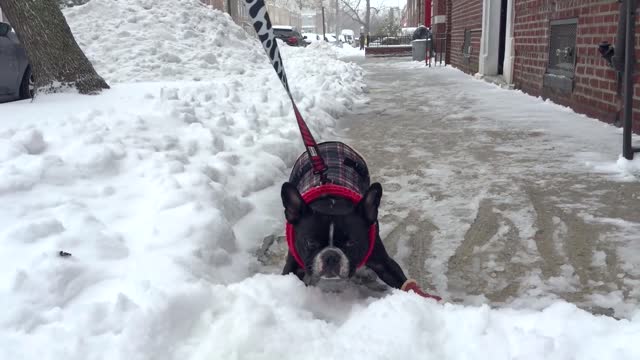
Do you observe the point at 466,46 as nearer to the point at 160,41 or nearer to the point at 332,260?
the point at 160,41

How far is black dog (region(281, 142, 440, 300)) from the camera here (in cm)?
274

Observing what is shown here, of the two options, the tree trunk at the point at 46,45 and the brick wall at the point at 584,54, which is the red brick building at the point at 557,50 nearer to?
the brick wall at the point at 584,54

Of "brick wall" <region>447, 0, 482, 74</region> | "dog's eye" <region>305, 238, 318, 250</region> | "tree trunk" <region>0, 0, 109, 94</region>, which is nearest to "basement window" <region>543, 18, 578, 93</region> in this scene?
"brick wall" <region>447, 0, 482, 74</region>

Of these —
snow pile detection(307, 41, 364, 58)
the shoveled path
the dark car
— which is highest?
the dark car

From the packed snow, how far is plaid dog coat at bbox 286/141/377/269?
1.01 ft

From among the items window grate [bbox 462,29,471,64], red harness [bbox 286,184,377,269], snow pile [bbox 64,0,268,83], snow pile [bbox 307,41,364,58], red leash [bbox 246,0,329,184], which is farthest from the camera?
snow pile [bbox 307,41,364,58]

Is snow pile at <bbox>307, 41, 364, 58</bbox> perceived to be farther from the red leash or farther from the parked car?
the red leash

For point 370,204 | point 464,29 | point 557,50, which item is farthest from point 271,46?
point 464,29

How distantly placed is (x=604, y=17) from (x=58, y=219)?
6946 mm

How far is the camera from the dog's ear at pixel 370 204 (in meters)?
2.83

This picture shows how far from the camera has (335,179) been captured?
3168 millimetres

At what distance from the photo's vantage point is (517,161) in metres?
5.85

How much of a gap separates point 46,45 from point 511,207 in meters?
6.49

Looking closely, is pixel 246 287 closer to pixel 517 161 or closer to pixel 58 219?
pixel 58 219
